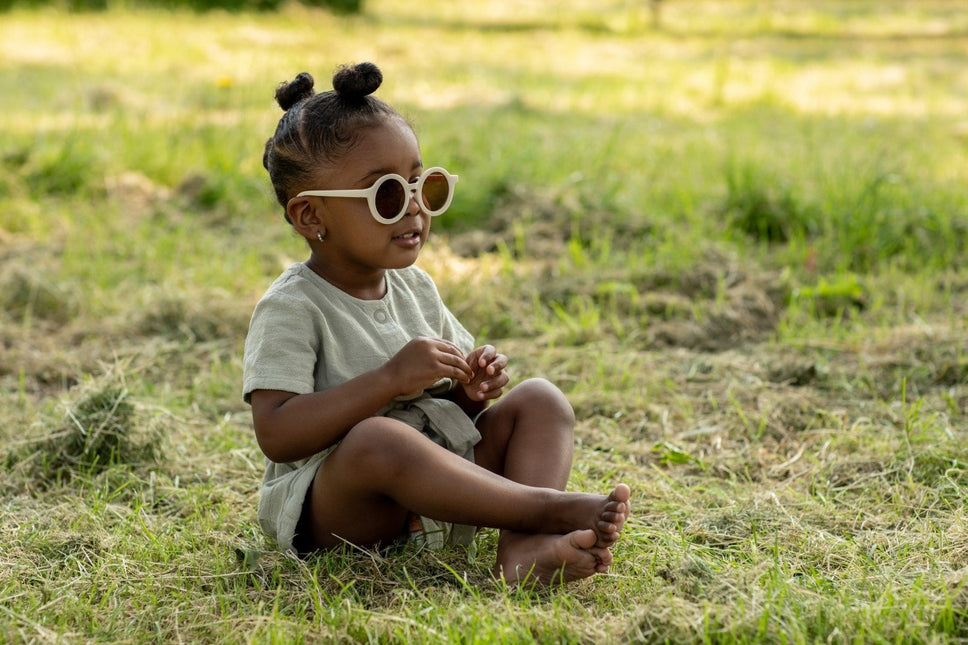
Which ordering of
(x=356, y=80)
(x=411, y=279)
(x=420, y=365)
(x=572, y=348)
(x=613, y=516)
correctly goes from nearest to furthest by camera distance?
(x=613, y=516), (x=420, y=365), (x=356, y=80), (x=411, y=279), (x=572, y=348)

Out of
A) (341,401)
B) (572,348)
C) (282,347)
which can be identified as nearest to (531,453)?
(341,401)

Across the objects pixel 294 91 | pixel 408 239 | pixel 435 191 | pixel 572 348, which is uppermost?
pixel 294 91

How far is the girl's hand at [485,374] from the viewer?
8.09 ft

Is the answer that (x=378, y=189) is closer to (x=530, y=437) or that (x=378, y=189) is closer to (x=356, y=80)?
(x=356, y=80)

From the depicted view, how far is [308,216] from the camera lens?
249 cm

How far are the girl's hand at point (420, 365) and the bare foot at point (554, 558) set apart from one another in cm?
40

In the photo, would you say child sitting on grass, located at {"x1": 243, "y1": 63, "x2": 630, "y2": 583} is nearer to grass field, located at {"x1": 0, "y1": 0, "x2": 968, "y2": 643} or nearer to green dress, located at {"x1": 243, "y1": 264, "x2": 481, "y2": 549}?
green dress, located at {"x1": 243, "y1": 264, "x2": 481, "y2": 549}

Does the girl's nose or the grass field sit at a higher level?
the girl's nose

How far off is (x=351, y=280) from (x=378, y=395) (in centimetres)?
36


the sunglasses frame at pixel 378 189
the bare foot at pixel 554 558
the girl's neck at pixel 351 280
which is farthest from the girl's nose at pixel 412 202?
the bare foot at pixel 554 558

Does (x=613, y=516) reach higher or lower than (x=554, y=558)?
higher

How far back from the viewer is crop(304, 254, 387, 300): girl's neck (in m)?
2.53

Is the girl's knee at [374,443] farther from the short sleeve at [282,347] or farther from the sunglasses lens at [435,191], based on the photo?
the sunglasses lens at [435,191]

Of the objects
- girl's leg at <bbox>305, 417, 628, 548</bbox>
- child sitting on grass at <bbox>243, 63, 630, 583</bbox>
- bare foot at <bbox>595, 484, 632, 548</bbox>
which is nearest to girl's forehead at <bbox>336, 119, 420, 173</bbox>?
child sitting on grass at <bbox>243, 63, 630, 583</bbox>
